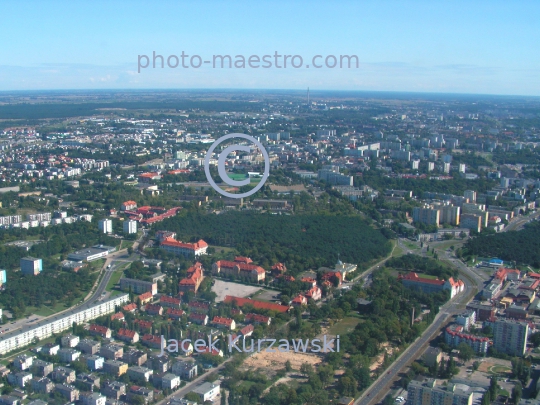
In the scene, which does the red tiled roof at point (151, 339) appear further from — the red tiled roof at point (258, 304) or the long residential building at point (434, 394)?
the long residential building at point (434, 394)

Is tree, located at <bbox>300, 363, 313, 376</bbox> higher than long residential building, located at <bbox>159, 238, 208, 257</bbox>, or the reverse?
long residential building, located at <bbox>159, 238, 208, 257</bbox>

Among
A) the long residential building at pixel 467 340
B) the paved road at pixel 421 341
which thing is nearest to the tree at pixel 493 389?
the paved road at pixel 421 341

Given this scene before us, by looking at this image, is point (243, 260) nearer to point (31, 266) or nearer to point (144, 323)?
point (144, 323)

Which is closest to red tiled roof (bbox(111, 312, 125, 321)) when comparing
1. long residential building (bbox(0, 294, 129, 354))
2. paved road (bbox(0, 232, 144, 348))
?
long residential building (bbox(0, 294, 129, 354))

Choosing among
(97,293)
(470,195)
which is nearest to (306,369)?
(97,293)

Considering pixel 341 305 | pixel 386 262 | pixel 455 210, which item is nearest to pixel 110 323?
pixel 341 305

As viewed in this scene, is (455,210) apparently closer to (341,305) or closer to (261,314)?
(341,305)

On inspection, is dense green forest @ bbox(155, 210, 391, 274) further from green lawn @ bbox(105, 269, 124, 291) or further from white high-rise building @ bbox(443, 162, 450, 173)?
white high-rise building @ bbox(443, 162, 450, 173)
